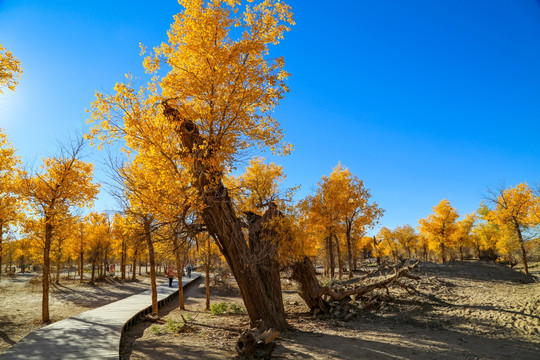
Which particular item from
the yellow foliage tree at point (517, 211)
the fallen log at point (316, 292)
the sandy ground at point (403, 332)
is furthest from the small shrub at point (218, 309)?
the yellow foliage tree at point (517, 211)

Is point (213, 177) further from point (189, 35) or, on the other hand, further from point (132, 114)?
point (189, 35)

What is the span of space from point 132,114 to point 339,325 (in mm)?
9000

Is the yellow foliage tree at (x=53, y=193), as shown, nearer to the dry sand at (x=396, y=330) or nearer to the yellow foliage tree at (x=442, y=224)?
the dry sand at (x=396, y=330)

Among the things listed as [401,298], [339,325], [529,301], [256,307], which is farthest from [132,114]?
[529,301]

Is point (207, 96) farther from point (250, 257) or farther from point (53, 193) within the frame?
point (53, 193)

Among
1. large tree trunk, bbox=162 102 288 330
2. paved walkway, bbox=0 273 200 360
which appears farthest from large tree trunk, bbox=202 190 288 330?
paved walkway, bbox=0 273 200 360

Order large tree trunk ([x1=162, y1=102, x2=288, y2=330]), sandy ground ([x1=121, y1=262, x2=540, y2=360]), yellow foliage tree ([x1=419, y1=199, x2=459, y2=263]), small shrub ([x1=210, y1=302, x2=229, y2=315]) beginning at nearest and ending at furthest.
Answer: sandy ground ([x1=121, y1=262, x2=540, y2=360]) → large tree trunk ([x1=162, y1=102, x2=288, y2=330]) → small shrub ([x1=210, y1=302, x2=229, y2=315]) → yellow foliage tree ([x1=419, y1=199, x2=459, y2=263])

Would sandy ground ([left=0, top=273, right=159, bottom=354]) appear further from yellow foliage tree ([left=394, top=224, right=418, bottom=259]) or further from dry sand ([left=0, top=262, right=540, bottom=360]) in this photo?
yellow foliage tree ([left=394, top=224, right=418, bottom=259])

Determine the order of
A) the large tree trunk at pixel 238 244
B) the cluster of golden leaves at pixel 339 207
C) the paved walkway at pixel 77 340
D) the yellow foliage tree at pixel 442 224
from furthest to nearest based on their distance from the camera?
the yellow foliage tree at pixel 442 224 < the cluster of golden leaves at pixel 339 207 < the large tree trunk at pixel 238 244 < the paved walkway at pixel 77 340

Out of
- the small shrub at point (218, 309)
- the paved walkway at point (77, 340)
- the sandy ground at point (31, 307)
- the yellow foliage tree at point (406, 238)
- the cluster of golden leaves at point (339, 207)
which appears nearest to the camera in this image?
the paved walkway at point (77, 340)

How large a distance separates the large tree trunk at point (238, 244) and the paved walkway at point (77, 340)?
3.34 m

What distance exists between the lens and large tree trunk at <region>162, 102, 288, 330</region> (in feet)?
24.0

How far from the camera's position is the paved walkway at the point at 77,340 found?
6555 mm

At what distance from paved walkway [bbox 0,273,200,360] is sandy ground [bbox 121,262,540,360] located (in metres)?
0.52
